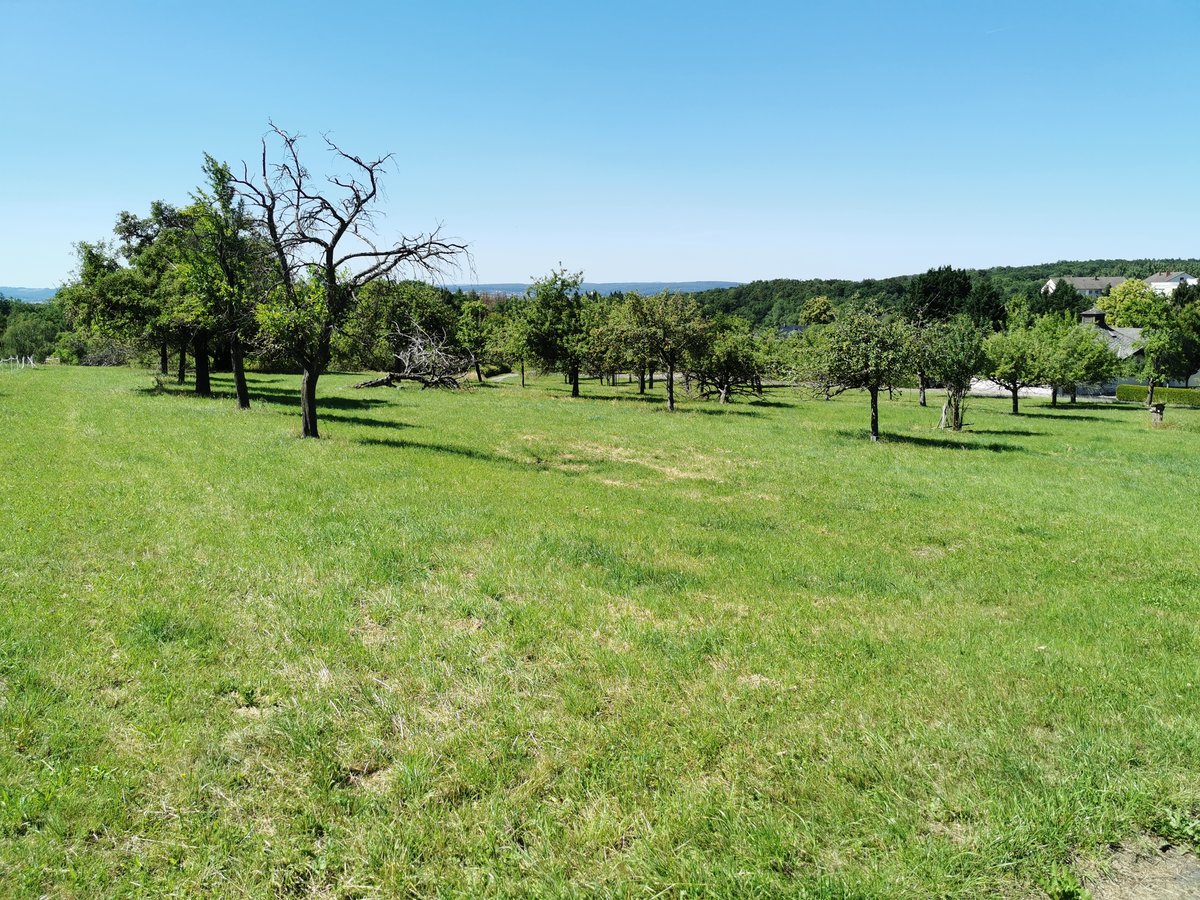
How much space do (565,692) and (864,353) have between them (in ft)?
85.6

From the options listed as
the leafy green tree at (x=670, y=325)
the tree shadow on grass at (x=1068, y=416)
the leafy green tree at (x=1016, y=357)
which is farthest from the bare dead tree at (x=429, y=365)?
the leafy green tree at (x=1016, y=357)

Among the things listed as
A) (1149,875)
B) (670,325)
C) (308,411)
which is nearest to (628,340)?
(670,325)

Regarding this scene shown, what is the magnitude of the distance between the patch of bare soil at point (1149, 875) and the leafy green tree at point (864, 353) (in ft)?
85.5

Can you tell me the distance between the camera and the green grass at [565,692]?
4391mm

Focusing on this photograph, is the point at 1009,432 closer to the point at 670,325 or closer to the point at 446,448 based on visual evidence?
the point at 670,325

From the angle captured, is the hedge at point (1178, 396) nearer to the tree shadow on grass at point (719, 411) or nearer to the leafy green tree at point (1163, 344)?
the leafy green tree at point (1163, 344)

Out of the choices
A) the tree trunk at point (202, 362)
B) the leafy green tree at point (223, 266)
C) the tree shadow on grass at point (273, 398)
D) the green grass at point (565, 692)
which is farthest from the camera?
the tree trunk at point (202, 362)

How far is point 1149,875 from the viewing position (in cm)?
419

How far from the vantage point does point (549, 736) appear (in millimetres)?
5688

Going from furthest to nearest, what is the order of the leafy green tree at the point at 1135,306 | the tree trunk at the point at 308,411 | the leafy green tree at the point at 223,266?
the leafy green tree at the point at 1135,306 < the leafy green tree at the point at 223,266 < the tree trunk at the point at 308,411

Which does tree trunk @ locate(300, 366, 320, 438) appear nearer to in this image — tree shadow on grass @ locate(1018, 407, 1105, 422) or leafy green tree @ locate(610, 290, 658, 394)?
leafy green tree @ locate(610, 290, 658, 394)

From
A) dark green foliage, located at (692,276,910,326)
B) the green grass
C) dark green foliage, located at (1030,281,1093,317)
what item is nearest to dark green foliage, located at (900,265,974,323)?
dark green foliage, located at (1030,281,1093,317)

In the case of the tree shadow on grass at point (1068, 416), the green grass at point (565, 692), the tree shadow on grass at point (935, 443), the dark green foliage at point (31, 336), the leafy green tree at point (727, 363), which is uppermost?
the dark green foliage at point (31, 336)

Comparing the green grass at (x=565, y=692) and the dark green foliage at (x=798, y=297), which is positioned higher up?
the dark green foliage at (x=798, y=297)
